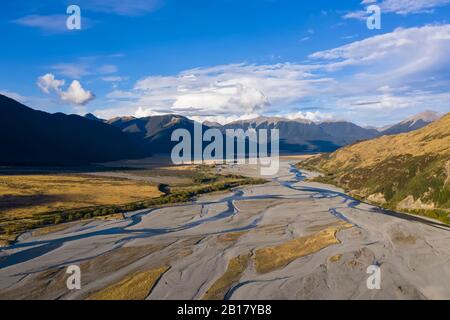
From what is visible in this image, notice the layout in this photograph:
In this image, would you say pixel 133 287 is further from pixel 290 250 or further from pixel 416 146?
pixel 416 146

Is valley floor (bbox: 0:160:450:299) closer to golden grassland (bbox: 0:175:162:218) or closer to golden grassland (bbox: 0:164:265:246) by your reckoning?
golden grassland (bbox: 0:164:265:246)

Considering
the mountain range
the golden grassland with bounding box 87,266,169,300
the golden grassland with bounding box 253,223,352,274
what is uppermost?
the mountain range

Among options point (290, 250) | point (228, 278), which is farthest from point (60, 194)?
point (228, 278)

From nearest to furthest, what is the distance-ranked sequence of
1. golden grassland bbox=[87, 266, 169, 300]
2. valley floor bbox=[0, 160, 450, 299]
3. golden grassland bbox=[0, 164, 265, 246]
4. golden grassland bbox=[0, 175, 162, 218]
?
golden grassland bbox=[87, 266, 169, 300] < valley floor bbox=[0, 160, 450, 299] < golden grassland bbox=[0, 164, 265, 246] < golden grassland bbox=[0, 175, 162, 218]

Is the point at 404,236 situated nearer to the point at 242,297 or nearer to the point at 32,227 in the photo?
the point at 242,297

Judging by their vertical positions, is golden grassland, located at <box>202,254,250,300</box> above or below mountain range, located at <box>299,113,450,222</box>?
below

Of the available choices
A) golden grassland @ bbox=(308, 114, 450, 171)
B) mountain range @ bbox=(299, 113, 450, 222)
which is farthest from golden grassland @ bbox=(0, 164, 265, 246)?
golden grassland @ bbox=(308, 114, 450, 171)

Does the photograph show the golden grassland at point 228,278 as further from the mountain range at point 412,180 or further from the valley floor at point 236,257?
the mountain range at point 412,180

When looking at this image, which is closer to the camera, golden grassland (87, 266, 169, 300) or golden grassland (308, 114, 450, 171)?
golden grassland (87, 266, 169, 300)
